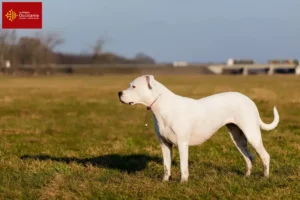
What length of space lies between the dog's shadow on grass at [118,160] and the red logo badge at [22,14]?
13946 mm

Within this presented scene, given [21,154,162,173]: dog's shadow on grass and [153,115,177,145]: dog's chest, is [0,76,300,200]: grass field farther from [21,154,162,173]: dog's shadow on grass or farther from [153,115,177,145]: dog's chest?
[153,115,177,145]: dog's chest

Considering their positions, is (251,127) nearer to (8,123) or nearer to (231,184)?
(231,184)

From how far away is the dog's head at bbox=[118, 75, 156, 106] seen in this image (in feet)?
28.0

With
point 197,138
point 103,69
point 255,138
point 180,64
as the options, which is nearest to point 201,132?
point 197,138

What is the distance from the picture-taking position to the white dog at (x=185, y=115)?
857cm

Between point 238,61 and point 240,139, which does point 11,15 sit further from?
point 238,61

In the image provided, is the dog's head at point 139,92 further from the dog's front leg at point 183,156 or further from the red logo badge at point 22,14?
the red logo badge at point 22,14

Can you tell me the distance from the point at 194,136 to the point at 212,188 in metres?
1.38

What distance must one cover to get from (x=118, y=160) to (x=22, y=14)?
1675cm

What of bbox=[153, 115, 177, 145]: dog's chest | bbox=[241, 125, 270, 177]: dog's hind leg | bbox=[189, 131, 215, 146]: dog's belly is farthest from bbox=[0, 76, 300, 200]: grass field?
bbox=[153, 115, 177, 145]: dog's chest

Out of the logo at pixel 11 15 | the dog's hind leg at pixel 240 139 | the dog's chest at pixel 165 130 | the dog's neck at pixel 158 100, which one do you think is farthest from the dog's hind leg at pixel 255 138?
the logo at pixel 11 15

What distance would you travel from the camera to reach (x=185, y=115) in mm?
8648

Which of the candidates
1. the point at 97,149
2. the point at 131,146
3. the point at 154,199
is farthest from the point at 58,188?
the point at 131,146

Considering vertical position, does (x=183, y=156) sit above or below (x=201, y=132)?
below
